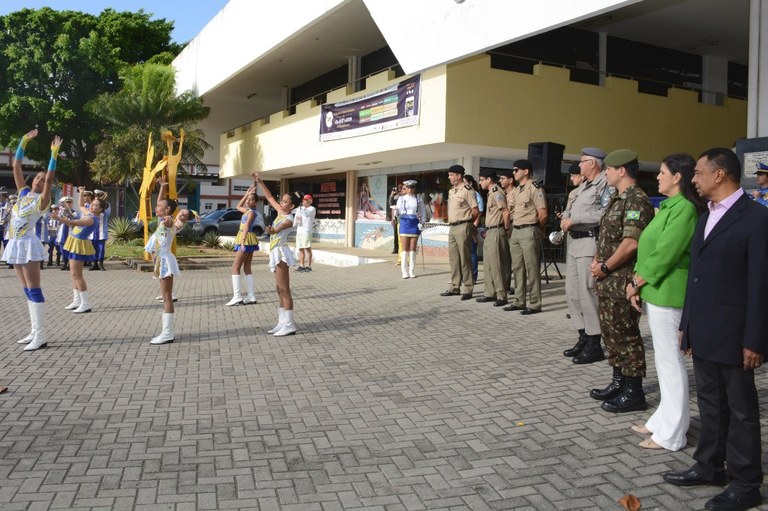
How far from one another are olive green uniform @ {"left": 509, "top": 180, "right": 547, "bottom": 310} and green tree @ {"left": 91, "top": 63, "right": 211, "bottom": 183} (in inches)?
732

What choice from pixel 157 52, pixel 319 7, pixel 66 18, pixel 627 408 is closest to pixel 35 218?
pixel 627 408

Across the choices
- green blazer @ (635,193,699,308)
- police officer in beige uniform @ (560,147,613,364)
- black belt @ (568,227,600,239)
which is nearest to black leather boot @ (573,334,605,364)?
police officer in beige uniform @ (560,147,613,364)

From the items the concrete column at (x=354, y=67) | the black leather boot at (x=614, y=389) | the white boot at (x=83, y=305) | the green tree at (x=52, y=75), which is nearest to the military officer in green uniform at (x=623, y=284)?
the black leather boot at (x=614, y=389)

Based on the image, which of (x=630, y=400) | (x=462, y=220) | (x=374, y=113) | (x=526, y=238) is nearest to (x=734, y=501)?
(x=630, y=400)

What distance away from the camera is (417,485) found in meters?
3.74

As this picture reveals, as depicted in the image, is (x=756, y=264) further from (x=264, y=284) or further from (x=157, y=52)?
(x=157, y=52)

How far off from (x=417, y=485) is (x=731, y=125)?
19532 mm

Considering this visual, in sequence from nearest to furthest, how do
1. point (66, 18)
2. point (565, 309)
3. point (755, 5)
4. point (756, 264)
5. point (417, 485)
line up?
point (756, 264) < point (417, 485) < point (565, 309) < point (755, 5) < point (66, 18)

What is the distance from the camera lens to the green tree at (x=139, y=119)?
2462 centimetres

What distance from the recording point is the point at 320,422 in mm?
4805

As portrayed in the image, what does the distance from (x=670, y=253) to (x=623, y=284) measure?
957mm

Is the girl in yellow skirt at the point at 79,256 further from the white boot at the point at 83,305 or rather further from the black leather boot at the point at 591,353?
the black leather boot at the point at 591,353

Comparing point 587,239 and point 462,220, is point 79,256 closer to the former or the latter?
point 462,220

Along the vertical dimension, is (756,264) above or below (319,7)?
below
